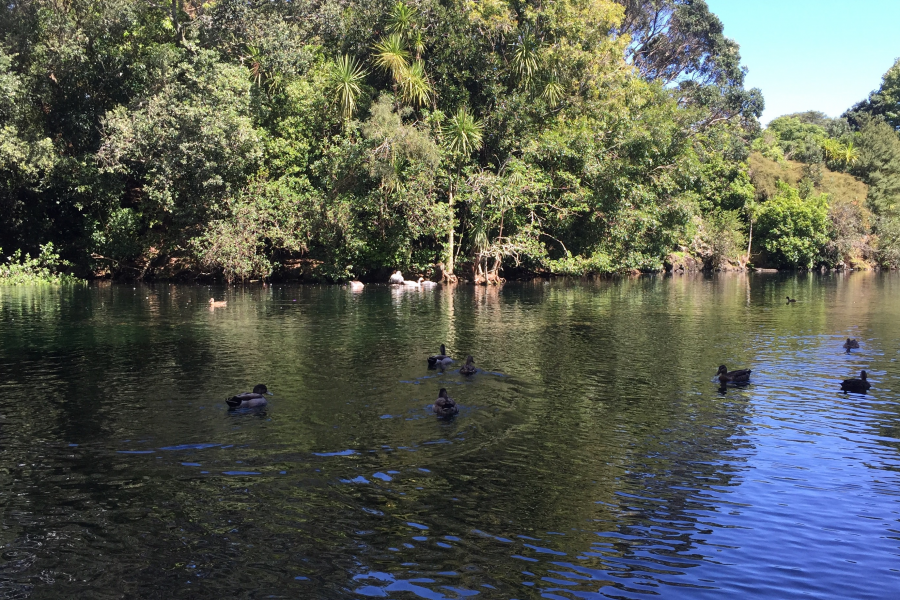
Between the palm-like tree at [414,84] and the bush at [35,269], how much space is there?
986 inches

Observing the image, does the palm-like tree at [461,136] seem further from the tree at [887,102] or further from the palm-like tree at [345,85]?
the tree at [887,102]

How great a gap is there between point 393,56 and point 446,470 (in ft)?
131

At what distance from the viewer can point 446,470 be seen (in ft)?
36.2

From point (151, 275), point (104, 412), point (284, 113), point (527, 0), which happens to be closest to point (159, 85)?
point (284, 113)

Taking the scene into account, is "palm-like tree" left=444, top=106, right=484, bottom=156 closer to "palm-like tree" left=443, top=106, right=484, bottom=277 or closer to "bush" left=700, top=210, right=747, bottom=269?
"palm-like tree" left=443, top=106, right=484, bottom=277

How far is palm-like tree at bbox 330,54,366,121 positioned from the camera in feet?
155

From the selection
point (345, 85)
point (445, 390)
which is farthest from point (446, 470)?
point (345, 85)

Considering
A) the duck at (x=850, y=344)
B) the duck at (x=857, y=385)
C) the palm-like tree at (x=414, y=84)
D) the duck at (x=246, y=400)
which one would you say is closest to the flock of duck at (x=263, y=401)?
the duck at (x=246, y=400)

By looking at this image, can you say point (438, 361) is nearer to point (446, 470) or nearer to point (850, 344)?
point (446, 470)

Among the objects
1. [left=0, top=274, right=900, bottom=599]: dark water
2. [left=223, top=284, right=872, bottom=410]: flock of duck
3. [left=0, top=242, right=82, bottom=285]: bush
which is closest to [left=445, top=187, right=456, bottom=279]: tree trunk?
[left=0, top=242, right=82, bottom=285]: bush

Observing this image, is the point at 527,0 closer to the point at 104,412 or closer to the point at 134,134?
the point at 134,134

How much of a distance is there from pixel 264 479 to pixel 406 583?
3790 millimetres

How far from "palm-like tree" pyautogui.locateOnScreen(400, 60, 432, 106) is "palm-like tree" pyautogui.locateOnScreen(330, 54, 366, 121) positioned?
2933 millimetres

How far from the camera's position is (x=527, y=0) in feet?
164
